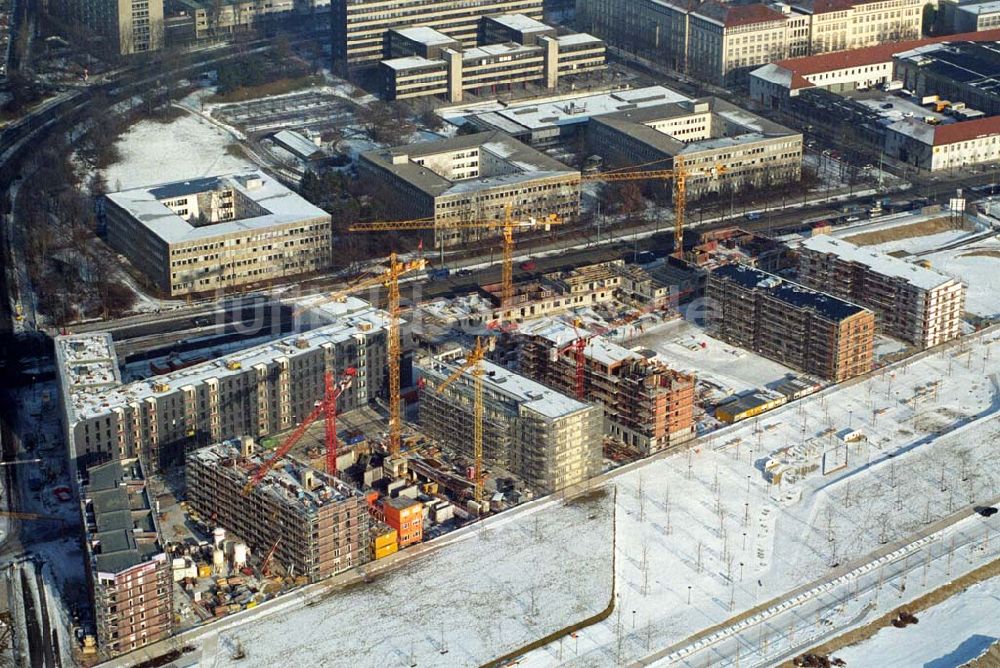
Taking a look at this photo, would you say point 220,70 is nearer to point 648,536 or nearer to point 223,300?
point 223,300

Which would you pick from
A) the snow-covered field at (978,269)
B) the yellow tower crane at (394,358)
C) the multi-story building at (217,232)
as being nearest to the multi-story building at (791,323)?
the snow-covered field at (978,269)

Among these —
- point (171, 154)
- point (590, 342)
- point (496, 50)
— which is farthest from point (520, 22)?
point (590, 342)

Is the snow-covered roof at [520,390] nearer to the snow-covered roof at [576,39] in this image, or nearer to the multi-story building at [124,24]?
the snow-covered roof at [576,39]

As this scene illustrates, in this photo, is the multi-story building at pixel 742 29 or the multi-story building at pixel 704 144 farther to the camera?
the multi-story building at pixel 742 29

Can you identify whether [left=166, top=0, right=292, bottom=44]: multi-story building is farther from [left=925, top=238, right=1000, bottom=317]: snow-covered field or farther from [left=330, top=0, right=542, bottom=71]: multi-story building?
[left=925, top=238, right=1000, bottom=317]: snow-covered field

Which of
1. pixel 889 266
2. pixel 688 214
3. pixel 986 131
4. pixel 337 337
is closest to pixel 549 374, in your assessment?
pixel 337 337

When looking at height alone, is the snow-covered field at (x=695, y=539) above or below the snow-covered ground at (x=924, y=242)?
below

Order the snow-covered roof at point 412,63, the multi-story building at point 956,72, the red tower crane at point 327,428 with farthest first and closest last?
the snow-covered roof at point 412,63
the multi-story building at point 956,72
the red tower crane at point 327,428
